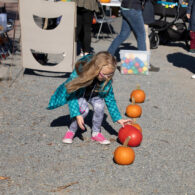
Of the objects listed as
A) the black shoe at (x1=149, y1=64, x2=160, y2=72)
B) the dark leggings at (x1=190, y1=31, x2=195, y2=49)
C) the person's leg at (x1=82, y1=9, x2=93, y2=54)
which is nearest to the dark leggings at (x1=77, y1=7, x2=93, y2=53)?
the person's leg at (x1=82, y1=9, x2=93, y2=54)

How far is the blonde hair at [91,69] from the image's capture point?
3562 mm

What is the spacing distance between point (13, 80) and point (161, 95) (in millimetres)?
2620

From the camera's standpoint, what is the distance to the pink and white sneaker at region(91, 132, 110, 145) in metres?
4.28

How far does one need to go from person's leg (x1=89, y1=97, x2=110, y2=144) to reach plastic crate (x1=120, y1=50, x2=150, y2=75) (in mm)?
3008

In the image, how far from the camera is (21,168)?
365cm

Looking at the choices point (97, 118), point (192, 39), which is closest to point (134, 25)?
point (192, 39)

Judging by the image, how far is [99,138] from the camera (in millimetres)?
4305

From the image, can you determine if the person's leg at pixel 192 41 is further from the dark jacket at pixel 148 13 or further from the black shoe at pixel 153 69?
the black shoe at pixel 153 69

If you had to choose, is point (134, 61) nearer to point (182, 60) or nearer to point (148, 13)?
point (148, 13)

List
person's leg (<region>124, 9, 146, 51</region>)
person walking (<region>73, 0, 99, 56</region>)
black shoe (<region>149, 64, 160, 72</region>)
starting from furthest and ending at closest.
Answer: black shoe (<region>149, 64, 160, 72</region>) < person walking (<region>73, 0, 99, 56</region>) < person's leg (<region>124, 9, 146, 51</region>)

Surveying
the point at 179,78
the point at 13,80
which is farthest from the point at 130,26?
the point at 13,80

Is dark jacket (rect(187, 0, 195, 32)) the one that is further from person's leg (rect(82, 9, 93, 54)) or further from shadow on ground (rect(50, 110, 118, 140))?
shadow on ground (rect(50, 110, 118, 140))

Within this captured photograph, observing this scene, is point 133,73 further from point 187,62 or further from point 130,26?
point 187,62

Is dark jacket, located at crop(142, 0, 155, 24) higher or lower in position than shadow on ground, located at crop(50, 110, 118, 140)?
higher
